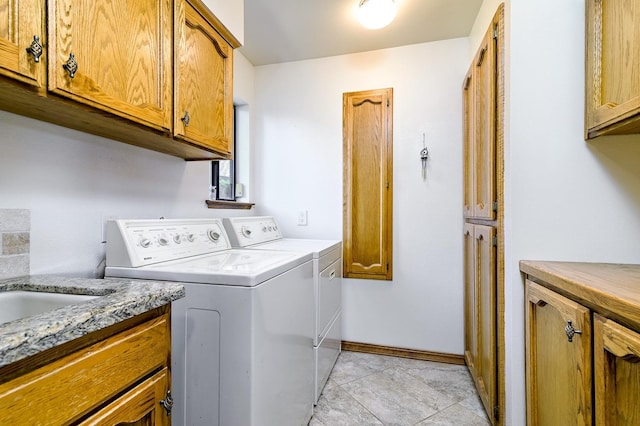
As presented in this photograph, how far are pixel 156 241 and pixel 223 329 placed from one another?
547 millimetres

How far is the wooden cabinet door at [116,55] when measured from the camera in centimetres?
82

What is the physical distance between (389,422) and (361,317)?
0.86 metres

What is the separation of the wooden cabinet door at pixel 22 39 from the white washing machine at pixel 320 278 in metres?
1.24

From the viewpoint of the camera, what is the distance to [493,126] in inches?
57.7

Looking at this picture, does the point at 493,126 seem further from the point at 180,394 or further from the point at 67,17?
the point at 180,394

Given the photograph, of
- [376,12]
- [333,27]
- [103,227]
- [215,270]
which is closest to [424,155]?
[376,12]

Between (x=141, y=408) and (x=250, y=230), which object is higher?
(x=250, y=230)

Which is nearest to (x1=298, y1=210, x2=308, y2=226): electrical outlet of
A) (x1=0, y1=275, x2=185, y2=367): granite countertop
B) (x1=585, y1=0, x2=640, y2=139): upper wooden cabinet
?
(x1=0, y1=275, x2=185, y2=367): granite countertop

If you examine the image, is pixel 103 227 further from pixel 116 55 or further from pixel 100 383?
pixel 100 383

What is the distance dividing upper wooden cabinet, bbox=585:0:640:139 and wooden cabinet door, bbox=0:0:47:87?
172 cm

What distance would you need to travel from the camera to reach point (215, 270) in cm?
114

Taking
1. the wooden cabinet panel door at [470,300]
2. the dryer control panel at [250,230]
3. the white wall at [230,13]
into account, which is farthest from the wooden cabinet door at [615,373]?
the white wall at [230,13]

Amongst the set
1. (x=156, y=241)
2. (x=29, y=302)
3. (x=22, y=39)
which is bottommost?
(x=29, y=302)

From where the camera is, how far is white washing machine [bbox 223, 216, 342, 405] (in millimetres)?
1741
